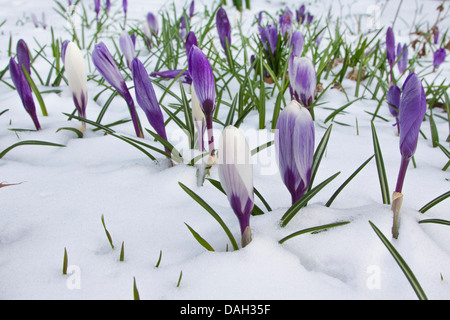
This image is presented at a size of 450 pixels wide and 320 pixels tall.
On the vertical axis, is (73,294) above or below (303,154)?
below

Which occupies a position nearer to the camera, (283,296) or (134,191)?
(283,296)

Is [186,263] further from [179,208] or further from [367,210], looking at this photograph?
[367,210]

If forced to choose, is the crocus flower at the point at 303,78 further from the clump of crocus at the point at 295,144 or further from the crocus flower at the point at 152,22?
the crocus flower at the point at 152,22

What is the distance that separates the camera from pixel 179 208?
935 millimetres

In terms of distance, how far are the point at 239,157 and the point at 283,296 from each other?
26 centimetres

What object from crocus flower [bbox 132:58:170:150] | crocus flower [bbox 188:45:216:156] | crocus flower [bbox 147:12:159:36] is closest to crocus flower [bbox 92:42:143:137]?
crocus flower [bbox 132:58:170:150]

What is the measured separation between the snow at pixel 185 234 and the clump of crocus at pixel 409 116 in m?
0.04

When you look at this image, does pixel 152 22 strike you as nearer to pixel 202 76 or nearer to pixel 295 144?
pixel 202 76

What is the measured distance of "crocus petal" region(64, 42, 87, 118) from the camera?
123cm

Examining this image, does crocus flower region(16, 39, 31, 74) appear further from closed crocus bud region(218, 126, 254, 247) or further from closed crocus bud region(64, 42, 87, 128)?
closed crocus bud region(218, 126, 254, 247)

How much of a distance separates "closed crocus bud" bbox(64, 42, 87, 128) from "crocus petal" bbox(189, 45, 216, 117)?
1.76 feet
